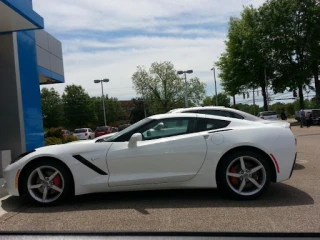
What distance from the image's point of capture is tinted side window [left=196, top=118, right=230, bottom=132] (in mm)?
5434

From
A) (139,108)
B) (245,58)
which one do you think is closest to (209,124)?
(245,58)

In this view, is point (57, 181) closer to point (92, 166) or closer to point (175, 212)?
point (92, 166)

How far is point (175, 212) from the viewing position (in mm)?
4656

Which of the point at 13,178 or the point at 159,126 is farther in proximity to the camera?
the point at 159,126

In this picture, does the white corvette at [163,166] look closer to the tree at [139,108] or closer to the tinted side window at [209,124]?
the tinted side window at [209,124]

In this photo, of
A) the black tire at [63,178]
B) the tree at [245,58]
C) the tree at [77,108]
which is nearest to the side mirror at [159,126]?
the black tire at [63,178]

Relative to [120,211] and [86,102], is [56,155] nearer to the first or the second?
[120,211]

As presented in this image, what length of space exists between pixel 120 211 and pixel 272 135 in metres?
2.36

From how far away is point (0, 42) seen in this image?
31.9ft

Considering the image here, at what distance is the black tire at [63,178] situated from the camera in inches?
204

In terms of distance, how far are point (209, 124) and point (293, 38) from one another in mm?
35944

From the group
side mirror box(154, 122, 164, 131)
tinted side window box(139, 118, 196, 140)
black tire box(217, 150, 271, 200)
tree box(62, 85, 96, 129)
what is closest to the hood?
tinted side window box(139, 118, 196, 140)

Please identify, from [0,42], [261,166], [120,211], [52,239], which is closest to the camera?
[52,239]

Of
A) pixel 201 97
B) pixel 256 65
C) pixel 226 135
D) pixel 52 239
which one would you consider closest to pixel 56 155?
pixel 52 239
